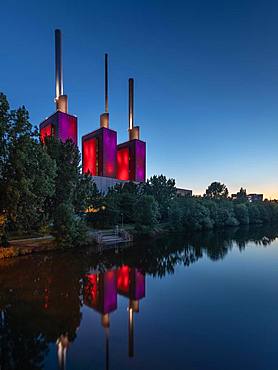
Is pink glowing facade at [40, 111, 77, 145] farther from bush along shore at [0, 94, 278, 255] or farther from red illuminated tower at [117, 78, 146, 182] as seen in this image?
bush along shore at [0, 94, 278, 255]

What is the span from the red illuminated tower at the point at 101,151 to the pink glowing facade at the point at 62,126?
29.4 ft

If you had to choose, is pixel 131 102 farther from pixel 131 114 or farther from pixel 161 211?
pixel 161 211

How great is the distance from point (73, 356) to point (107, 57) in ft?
296

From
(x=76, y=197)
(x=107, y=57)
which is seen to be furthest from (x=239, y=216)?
(x=107, y=57)

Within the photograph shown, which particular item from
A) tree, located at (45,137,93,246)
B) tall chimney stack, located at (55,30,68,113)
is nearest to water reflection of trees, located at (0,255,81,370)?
tree, located at (45,137,93,246)

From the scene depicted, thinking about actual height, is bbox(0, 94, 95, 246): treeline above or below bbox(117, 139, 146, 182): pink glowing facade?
below

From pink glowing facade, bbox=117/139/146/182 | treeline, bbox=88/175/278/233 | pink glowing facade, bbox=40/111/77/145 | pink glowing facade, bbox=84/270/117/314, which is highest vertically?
pink glowing facade, bbox=40/111/77/145

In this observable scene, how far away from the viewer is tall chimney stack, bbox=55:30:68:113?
201 ft

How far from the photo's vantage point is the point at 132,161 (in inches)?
2945

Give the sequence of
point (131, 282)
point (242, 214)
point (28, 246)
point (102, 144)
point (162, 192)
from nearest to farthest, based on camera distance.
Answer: point (131, 282) → point (28, 246) → point (162, 192) → point (242, 214) → point (102, 144)

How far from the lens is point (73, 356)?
6527mm

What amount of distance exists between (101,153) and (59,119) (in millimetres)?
14604

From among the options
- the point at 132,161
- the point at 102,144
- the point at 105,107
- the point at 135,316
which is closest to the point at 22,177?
the point at 135,316

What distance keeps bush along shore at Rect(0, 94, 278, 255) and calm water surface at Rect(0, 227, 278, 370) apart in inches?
154
